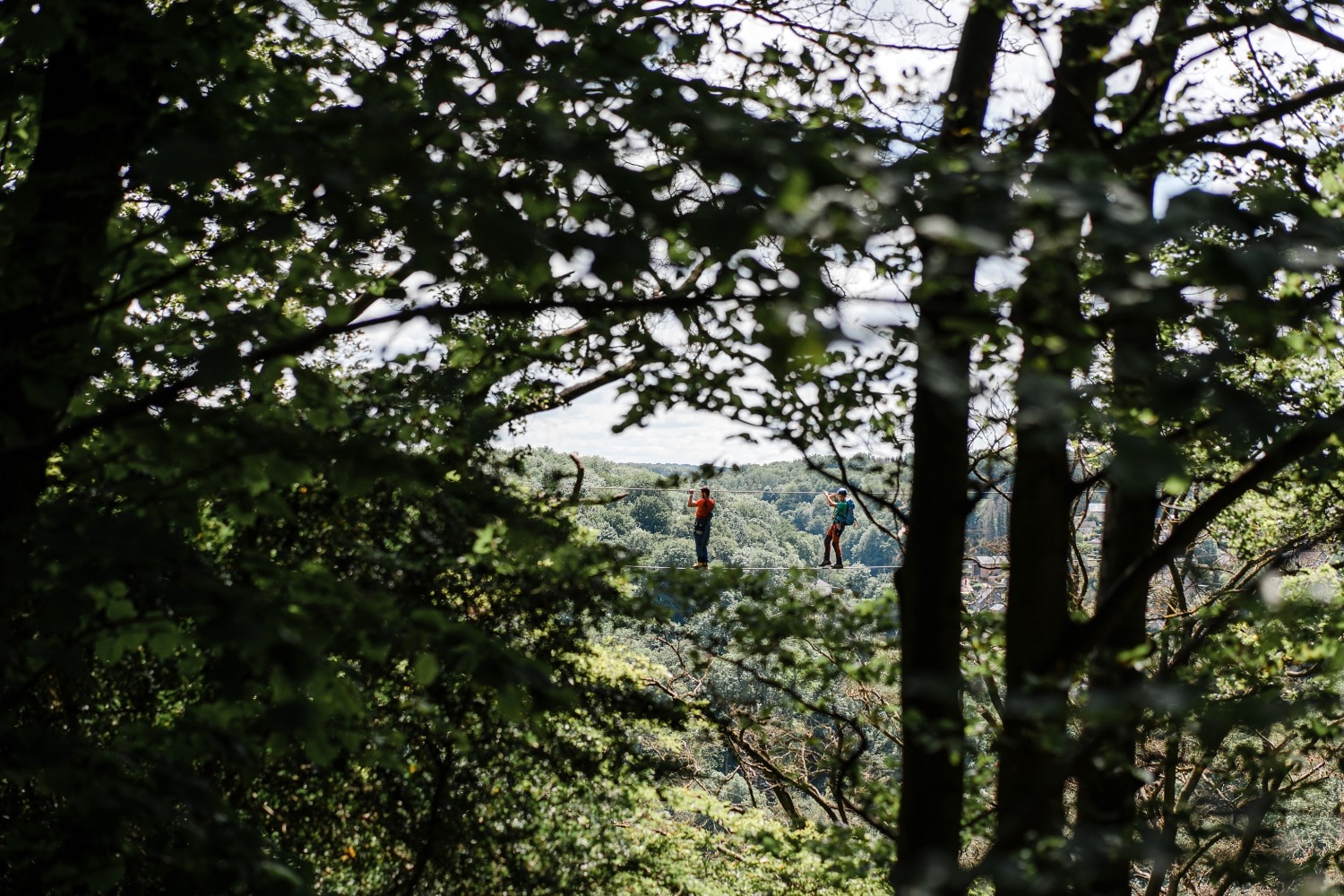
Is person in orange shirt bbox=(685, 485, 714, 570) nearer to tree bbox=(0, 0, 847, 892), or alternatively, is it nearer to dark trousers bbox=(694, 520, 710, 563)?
dark trousers bbox=(694, 520, 710, 563)

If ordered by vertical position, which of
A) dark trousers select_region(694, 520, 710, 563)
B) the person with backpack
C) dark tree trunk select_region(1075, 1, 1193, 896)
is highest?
the person with backpack

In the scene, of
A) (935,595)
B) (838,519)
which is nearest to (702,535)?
(838,519)

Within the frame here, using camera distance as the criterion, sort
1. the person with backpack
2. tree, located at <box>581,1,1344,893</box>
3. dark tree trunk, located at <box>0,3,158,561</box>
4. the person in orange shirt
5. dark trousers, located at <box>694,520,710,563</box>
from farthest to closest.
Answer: dark trousers, located at <box>694,520,710,563</box>, the person in orange shirt, the person with backpack, dark tree trunk, located at <box>0,3,158,561</box>, tree, located at <box>581,1,1344,893</box>

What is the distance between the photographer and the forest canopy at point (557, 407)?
1.42 metres

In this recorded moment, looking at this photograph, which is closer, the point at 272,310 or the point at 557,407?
the point at 272,310

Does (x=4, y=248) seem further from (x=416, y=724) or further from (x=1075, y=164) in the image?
(x=416, y=724)

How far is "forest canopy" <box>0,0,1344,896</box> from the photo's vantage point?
1.42 meters

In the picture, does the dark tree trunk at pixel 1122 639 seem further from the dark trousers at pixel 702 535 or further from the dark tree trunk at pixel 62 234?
the dark trousers at pixel 702 535

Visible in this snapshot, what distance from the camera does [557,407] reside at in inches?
228

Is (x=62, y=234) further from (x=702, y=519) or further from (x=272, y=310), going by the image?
(x=702, y=519)

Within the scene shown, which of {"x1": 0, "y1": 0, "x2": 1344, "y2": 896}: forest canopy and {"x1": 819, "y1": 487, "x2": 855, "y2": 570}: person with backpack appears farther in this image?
{"x1": 819, "y1": 487, "x2": 855, "y2": 570}: person with backpack

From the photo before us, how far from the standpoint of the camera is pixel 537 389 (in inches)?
195

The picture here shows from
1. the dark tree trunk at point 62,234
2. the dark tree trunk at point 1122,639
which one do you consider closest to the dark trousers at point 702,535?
the dark tree trunk at point 1122,639

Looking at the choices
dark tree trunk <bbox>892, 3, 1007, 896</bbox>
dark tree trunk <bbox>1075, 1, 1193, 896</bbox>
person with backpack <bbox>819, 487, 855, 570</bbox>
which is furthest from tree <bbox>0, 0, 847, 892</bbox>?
person with backpack <bbox>819, 487, 855, 570</bbox>
